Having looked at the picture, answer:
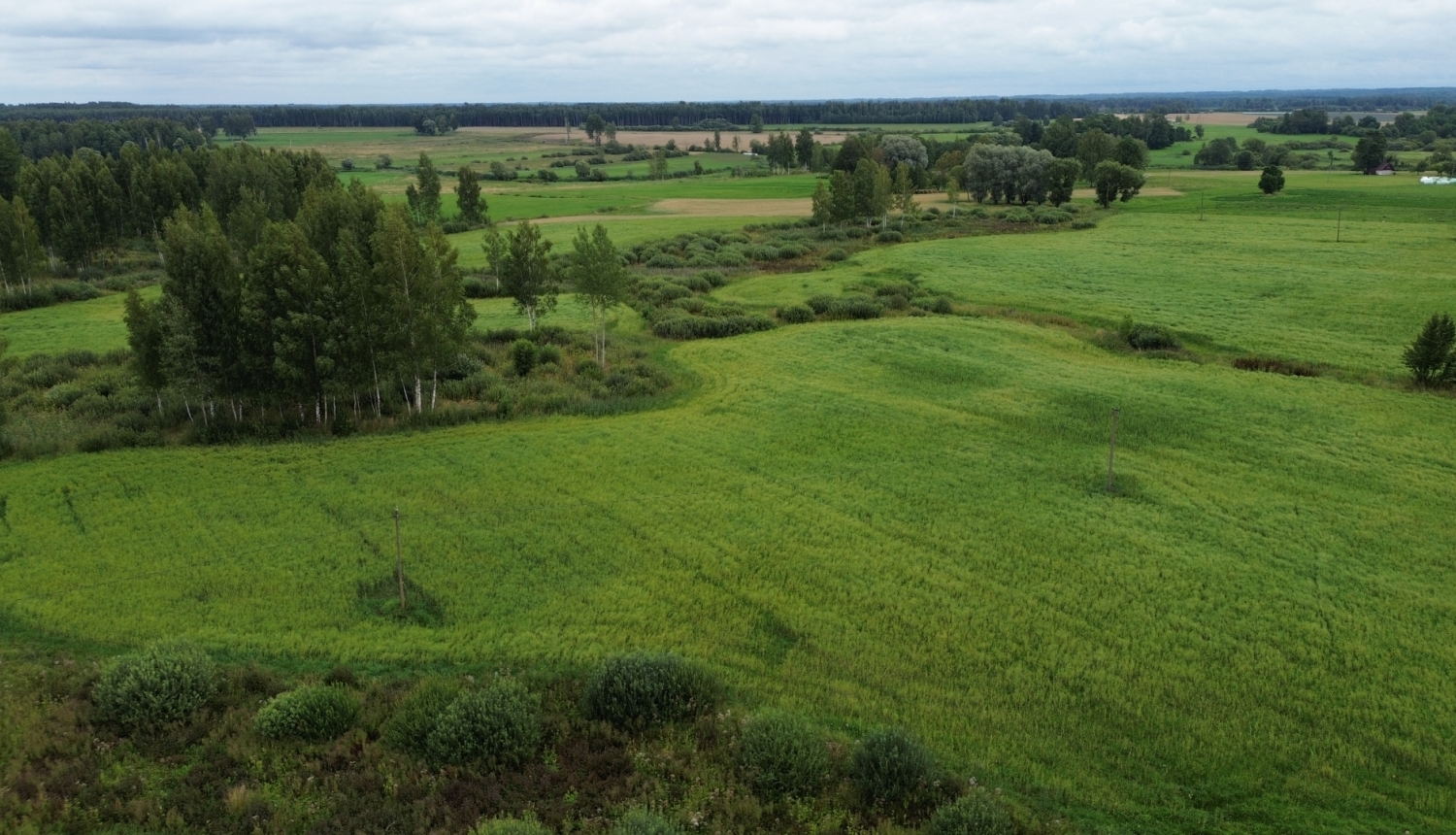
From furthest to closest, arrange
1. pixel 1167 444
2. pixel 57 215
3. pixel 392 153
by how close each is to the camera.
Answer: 1. pixel 392 153
2. pixel 57 215
3. pixel 1167 444

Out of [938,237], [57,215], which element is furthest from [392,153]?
[938,237]

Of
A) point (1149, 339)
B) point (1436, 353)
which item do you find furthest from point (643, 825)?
point (1149, 339)

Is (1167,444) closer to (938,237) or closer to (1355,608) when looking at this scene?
(1355,608)

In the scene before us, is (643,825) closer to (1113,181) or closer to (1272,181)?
(1113,181)

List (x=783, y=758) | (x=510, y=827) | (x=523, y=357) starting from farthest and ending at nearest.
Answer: (x=523, y=357), (x=783, y=758), (x=510, y=827)

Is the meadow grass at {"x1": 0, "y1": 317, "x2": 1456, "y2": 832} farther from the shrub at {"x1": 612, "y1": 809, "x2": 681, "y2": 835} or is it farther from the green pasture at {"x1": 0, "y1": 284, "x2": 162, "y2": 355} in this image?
the green pasture at {"x1": 0, "y1": 284, "x2": 162, "y2": 355}

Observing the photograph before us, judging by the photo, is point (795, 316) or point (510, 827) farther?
point (795, 316)

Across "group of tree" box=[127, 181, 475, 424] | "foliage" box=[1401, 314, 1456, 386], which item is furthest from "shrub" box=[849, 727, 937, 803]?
"foliage" box=[1401, 314, 1456, 386]
